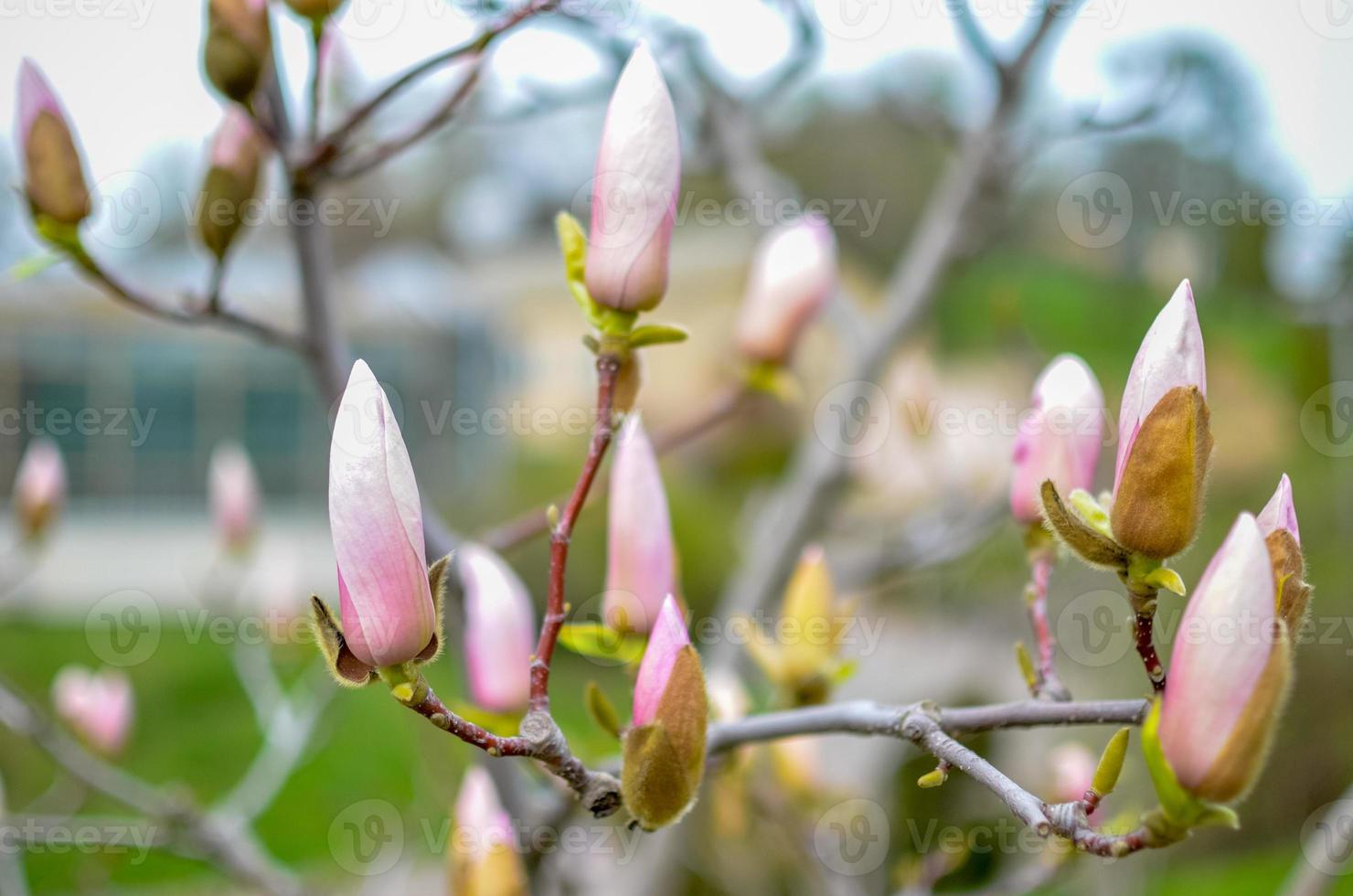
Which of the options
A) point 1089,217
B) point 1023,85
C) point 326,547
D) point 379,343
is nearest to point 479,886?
point 1023,85

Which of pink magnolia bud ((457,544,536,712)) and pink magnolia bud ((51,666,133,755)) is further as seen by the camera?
pink magnolia bud ((51,666,133,755))

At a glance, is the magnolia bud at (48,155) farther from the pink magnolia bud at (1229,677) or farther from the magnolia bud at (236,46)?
the pink magnolia bud at (1229,677)

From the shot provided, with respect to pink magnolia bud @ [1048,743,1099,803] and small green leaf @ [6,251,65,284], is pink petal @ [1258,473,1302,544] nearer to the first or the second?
pink magnolia bud @ [1048,743,1099,803]

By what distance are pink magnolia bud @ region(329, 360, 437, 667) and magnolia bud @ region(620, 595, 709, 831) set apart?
11 centimetres

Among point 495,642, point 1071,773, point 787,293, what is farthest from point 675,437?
point 1071,773

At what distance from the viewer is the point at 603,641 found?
23.6 inches

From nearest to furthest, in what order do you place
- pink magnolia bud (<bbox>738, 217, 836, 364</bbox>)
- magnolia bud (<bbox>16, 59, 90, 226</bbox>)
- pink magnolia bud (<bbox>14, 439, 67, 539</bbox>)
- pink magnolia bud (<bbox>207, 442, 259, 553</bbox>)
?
magnolia bud (<bbox>16, 59, 90, 226</bbox>)
pink magnolia bud (<bbox>738, 217, 836, 364</bbox>)
pink magnolia bud (<bbox>14, 439, 67, 539</bbox>)
pink magnolia bud (<bbox>207, 442, 259, 553</bbox>)

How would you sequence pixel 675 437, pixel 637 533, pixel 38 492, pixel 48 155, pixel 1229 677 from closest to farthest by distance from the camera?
1. pixel 1229 677
2. pixel 637 533
3. pixel 48 155
4. pixel 675 437
5. pixel 38 492

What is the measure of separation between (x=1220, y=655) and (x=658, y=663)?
23 cm

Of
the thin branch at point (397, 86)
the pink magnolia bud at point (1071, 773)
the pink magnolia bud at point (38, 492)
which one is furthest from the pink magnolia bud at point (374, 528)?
the pink magnolia bud at point (38, 492)

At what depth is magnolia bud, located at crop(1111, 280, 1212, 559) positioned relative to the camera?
41 cm

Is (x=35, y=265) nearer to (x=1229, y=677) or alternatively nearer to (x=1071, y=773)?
(x=1229, y=677)

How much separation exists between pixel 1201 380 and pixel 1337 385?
447cm

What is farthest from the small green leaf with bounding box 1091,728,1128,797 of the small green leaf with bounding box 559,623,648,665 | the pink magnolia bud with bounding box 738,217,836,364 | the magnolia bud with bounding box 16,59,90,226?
the magnolia bud with bounding box 16,59,90,226
